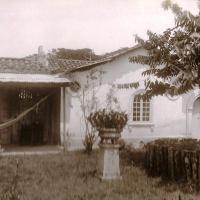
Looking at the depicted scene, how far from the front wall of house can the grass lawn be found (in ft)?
14.1

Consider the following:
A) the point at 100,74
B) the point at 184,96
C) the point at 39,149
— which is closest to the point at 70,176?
the point at 39,149

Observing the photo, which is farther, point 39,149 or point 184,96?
point 184,96

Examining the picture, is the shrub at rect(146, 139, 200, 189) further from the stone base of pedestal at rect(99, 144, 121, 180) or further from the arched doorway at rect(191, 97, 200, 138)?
the arched doorway at rect(191, 97, 200, 138)

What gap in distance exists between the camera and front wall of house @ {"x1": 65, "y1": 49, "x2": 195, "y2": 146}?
52.8 feet

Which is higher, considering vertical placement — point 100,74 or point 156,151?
point 100,74

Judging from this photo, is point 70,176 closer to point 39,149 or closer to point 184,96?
point 39,149

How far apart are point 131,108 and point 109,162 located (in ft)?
25.2

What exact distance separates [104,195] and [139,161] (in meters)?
4.18

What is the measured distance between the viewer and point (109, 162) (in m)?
9.55

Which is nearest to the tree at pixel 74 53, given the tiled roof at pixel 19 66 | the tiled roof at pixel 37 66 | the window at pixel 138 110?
the tiled roof at pixel 37 66

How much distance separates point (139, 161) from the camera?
1202 cm

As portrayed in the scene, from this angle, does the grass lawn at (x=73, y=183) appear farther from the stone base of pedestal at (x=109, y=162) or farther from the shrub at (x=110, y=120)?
the shrub at (x=110, y=120)

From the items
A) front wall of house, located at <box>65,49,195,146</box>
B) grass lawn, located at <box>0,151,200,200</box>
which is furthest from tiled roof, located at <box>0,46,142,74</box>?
grass lawn, located at <box>0,151,200,200</box>

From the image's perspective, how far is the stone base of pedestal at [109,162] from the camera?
31.2 feet
